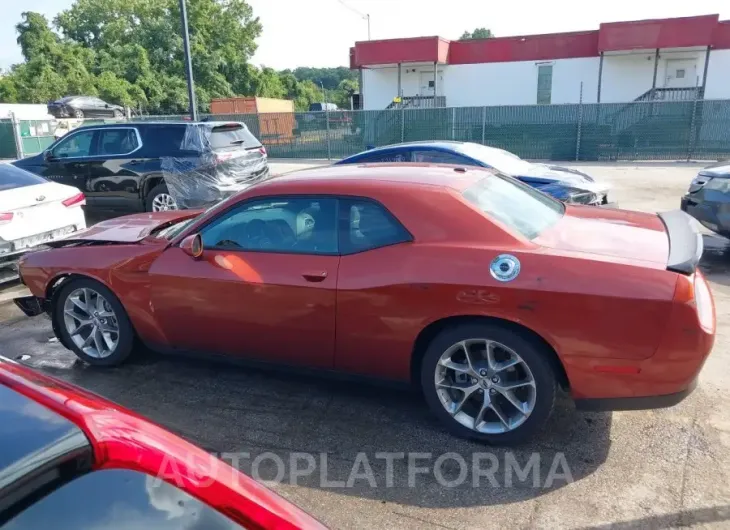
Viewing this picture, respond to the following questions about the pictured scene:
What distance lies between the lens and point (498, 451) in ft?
11.0

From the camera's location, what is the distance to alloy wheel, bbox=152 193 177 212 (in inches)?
374

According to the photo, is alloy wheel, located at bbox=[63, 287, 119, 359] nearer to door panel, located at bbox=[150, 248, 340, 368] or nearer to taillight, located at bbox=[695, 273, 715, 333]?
door panel, located at bbox=[150, 248, 340, 368]

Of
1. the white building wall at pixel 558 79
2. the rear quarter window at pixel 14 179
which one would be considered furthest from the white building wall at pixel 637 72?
the rear quarter window at pixel 14 179

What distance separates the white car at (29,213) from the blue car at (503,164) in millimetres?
3499

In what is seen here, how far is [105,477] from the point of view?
1.41 meters

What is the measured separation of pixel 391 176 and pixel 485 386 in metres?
1.46

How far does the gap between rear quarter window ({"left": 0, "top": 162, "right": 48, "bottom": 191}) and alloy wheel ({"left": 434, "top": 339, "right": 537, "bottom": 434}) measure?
596 centimetres

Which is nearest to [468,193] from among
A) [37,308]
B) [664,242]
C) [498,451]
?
[664,242]

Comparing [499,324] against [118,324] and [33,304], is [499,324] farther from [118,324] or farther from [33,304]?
[33,304]

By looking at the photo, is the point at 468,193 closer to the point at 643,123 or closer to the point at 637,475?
the point at 637,475

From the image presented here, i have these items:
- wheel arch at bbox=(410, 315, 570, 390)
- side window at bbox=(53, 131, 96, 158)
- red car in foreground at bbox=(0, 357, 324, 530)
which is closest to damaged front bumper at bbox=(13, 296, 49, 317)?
wheel arch at bbox=(410, 315, 570, 390)

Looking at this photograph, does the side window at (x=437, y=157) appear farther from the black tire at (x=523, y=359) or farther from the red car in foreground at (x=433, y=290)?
the black tire at (x=523, y=359)

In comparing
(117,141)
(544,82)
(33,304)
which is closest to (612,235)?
(33,304)

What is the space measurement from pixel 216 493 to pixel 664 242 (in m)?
2.98
